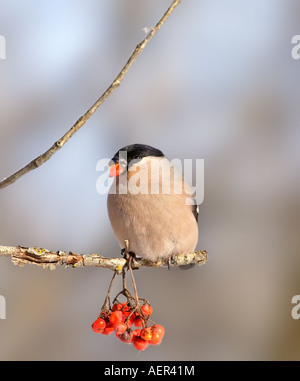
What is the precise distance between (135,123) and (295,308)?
134cm

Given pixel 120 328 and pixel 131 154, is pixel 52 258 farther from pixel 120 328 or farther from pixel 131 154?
pixel 131 154

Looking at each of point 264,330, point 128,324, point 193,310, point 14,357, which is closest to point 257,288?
point 264,330

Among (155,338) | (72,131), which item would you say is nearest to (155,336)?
(155,338)

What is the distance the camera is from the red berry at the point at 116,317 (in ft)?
3.67

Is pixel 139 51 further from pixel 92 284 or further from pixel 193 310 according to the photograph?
pixel 193 310

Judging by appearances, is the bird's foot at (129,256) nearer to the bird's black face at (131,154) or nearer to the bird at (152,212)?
the bird at (152,212)

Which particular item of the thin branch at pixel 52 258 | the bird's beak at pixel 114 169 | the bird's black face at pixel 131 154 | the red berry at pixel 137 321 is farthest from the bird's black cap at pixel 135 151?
the red berry at pixel 137 321

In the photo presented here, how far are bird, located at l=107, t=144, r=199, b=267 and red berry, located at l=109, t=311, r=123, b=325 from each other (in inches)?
7.4

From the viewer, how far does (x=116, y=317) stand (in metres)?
1.12

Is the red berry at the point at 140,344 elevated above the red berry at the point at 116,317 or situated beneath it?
situated beneath

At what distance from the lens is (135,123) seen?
2.55 meters

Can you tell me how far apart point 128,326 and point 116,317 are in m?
0.04

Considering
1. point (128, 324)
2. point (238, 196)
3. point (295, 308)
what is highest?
point (238, 196)

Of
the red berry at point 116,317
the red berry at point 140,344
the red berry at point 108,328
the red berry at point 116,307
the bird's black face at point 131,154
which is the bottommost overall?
the red berry at point 140,344
